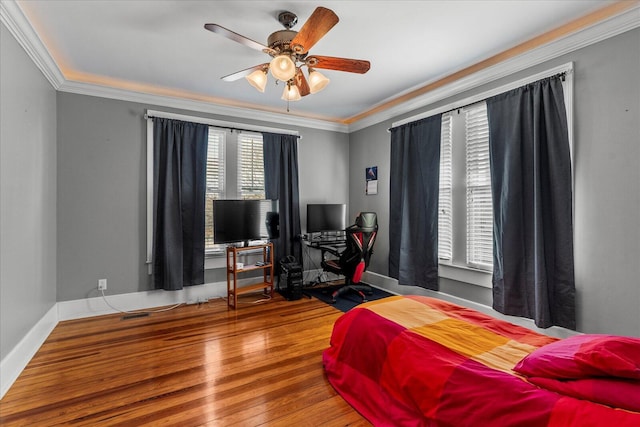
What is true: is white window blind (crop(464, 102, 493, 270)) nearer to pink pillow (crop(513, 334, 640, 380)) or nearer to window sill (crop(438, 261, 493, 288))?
window sill (crop(438, 261, 493, 288))

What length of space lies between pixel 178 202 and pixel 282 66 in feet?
8.13

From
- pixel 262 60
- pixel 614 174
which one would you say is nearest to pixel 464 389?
pixel 614 174

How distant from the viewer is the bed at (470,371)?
3.97 feet

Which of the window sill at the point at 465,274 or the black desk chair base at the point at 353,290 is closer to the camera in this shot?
the window sill at the point at 465,274

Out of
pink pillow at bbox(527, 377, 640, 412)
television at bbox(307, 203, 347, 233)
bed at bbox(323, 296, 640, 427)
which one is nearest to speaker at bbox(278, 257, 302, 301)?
television at bbox(307, 203, 347, 233)

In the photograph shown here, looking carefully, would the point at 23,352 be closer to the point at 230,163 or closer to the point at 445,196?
the point at 230,163

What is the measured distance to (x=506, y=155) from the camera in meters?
2.97

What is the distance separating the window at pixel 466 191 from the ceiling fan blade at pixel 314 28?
212cm

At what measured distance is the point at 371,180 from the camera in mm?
4914

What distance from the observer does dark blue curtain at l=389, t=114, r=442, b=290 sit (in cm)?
381

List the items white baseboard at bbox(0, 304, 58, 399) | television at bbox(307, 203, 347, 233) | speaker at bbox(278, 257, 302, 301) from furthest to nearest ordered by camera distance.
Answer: television at bbox(307, 203, 347, 233) < speaker at bbox(278, 257, 302, 301) < white baseboard at bbox(0, 304, 58, 399)

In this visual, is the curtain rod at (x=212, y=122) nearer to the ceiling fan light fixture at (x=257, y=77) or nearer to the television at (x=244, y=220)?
the television at (x=244, y=220)

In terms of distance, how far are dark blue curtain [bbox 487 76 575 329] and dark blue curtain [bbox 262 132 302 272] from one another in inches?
107

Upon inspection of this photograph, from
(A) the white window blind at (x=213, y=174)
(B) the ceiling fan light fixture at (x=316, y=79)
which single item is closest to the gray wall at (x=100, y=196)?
(A) the white window blind at (x=213, y=174)
